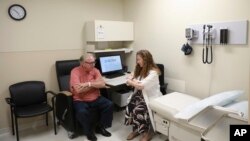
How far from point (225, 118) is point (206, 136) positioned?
0.38 m

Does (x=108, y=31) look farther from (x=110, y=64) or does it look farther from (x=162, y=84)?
(x=162, y=84)

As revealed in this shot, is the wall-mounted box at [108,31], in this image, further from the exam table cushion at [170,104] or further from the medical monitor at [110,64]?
the exam table cushion at [170,104]

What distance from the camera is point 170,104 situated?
97.3 inches

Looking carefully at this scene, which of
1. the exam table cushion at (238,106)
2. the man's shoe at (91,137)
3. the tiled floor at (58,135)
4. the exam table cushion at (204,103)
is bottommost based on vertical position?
the tiled floor at (58,135)

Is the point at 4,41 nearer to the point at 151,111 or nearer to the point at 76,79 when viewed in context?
the point at 76,79

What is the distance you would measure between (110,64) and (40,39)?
1.16 m

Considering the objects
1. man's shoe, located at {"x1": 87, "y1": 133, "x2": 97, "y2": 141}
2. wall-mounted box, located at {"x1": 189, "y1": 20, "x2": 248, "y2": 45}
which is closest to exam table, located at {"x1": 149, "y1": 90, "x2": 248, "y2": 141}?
wall-mounted box, located at {"x1": 189, "y1": 20, "x2": 248, "y2": 45}

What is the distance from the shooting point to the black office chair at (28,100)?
8.96ft

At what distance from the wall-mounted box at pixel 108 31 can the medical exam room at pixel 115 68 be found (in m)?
0.02

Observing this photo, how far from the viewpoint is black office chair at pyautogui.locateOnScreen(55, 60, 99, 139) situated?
111 inches

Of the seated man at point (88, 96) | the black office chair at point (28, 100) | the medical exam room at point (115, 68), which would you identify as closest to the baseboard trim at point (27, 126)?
the medical exam room at point (115, 68)

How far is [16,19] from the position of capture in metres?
2.90

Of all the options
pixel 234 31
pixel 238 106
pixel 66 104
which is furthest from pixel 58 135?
pixel 234 31

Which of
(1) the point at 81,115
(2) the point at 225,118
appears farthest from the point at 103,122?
(2) the point at 225,118
